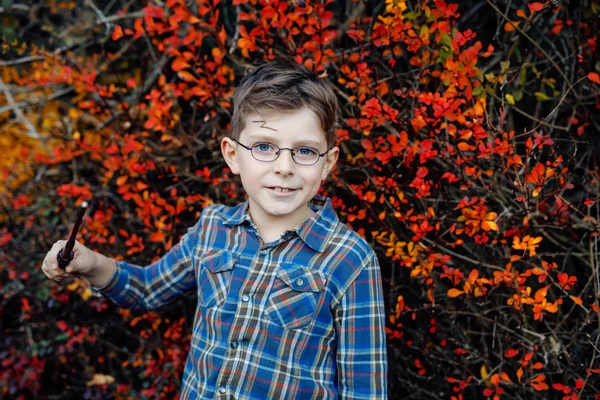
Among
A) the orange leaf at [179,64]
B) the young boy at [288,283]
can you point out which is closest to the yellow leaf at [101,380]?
the young boy at [288,283]

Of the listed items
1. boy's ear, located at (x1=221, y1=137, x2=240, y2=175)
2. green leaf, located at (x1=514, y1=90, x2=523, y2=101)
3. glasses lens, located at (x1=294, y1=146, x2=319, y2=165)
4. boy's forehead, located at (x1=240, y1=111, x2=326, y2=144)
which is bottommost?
boy's ear, located at (x1=221, y1=137, x2=240, y2=175)

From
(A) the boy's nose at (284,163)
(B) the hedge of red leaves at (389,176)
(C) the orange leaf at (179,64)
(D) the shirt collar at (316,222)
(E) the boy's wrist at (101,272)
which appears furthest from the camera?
(C) the orange leaf at (179,64)

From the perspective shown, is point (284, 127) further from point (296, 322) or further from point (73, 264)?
point (73, 264)

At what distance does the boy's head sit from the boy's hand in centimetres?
60

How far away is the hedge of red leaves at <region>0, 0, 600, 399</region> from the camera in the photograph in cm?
216

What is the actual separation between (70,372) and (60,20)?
2397 mm

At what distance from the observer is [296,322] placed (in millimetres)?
1727

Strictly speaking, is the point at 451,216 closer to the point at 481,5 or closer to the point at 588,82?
the point at 588,82

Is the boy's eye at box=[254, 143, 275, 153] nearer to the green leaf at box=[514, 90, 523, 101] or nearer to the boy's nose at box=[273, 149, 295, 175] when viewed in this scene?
the boy's nose at box=[273, 149, 295, 175]

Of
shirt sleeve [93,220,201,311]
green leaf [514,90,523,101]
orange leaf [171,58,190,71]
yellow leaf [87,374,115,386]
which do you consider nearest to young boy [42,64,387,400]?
shirt sleeve [93,220,201,311]

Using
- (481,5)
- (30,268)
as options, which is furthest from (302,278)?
(30,268)

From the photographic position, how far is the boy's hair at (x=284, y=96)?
171 centimetres

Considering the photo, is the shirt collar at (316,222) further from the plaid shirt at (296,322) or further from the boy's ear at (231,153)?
the boy's ear at (231,153)

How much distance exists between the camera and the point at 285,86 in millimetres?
1747
